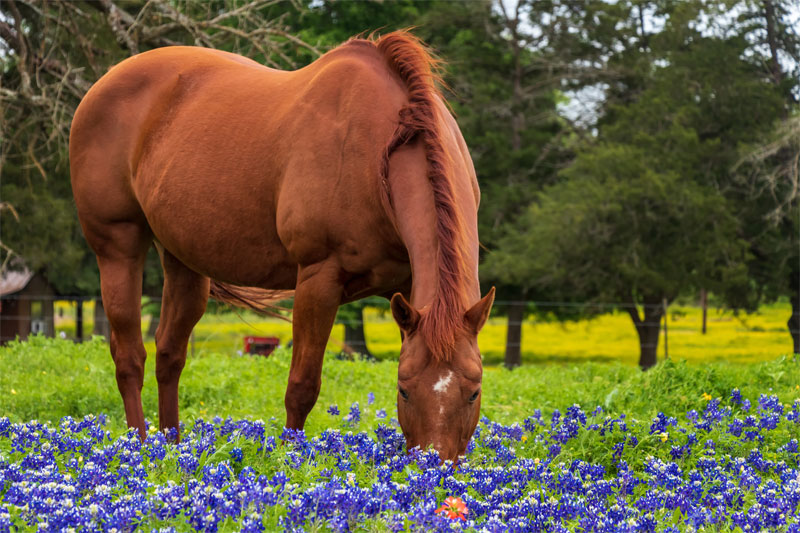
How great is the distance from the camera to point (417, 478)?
3121mm

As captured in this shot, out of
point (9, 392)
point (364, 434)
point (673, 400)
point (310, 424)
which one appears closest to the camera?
point (364, 434)

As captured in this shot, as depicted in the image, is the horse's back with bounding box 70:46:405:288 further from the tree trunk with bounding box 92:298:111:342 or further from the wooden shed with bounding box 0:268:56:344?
the tree trunk with bounding box 92:298:111:342

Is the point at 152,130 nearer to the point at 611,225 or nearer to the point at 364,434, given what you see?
the point at 364,434

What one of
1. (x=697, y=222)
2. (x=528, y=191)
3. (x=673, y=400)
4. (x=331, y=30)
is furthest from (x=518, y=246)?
(x=673, y=400)

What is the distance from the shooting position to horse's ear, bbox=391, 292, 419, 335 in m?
3.56

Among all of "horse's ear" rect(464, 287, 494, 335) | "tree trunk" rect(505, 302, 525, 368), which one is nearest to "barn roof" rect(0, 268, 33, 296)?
"tree trunk" rect(505, 302, 525, 368)

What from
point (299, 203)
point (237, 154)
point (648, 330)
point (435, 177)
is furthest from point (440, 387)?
point (648, 330)

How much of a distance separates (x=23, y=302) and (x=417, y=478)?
862 inches

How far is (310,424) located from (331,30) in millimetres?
20063

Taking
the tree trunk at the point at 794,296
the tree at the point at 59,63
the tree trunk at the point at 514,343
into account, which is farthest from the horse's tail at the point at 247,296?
the tree trunk at the point at 794,296

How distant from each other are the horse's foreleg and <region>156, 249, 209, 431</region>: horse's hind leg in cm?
147

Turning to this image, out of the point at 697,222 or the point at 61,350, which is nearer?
the point at 61,350

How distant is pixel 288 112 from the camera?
15.9 feet

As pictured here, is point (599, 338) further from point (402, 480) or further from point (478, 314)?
point (402, 480)
